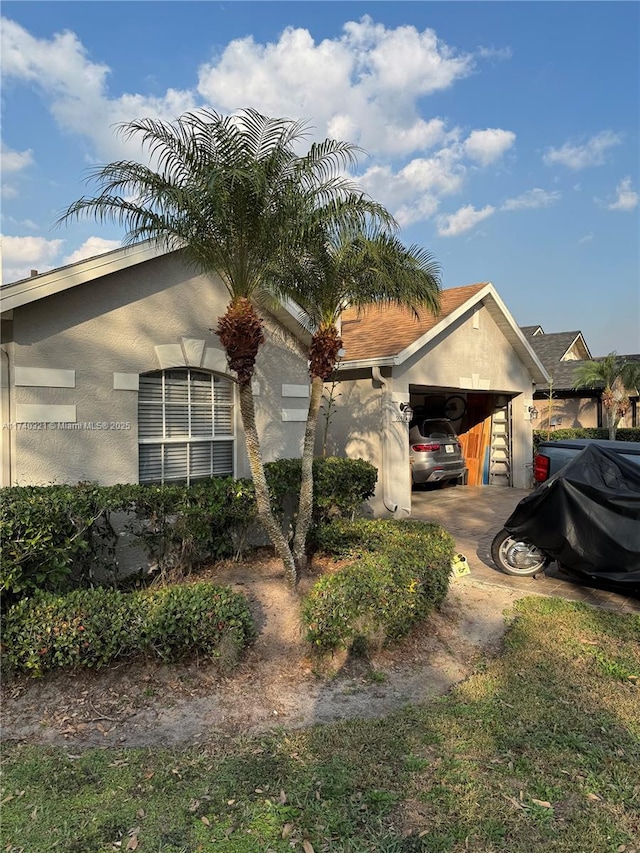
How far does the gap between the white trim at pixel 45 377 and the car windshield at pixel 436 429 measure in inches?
329

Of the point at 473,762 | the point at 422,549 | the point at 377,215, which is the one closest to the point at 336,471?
the point at 422,549

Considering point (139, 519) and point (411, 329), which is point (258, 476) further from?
point (411, 329)

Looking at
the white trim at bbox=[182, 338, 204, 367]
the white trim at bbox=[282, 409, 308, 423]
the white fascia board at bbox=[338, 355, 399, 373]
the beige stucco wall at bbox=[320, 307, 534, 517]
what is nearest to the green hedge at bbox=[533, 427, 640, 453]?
the beige stucco wall at bbox=[320, 307, 534, 517]

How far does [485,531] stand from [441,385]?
12.1ft

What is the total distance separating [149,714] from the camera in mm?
3883

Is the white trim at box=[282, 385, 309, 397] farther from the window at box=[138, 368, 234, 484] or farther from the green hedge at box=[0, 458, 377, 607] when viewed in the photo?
the green hedge at box=[0, 458, 377, 607]

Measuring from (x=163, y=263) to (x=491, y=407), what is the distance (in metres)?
10.9

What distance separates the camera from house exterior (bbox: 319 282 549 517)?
35.0 ft

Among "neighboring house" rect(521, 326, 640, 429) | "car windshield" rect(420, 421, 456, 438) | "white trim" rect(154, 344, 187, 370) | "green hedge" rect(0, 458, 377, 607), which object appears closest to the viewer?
"green hedge" rect(0, 458, 377, 607)

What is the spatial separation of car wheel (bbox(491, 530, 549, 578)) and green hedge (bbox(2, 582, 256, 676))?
397 cm

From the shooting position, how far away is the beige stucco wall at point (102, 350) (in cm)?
586

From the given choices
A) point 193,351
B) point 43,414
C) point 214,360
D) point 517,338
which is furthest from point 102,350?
point 517,338

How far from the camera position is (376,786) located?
303cm

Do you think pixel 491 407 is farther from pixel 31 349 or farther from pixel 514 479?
pixel 31 349
